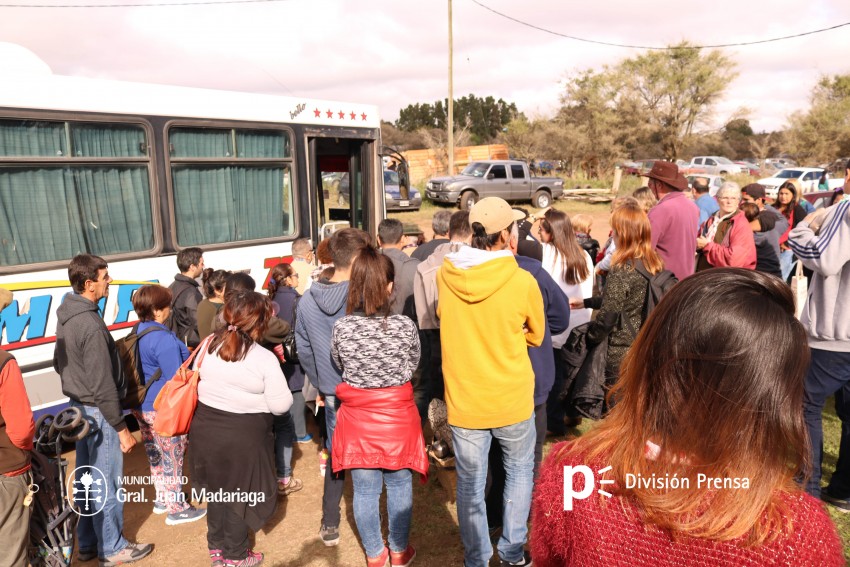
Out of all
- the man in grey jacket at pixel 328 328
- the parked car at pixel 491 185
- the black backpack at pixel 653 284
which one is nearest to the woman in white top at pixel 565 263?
the black backpack at pixel 653 284

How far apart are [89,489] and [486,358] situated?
2.54 m

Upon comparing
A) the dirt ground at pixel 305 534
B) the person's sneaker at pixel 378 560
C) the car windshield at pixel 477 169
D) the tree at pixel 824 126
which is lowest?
the dirt ground at pixel 305 534

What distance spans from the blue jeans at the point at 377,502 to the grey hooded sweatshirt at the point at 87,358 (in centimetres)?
150

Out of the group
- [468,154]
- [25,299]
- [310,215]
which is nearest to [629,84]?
[468,154]

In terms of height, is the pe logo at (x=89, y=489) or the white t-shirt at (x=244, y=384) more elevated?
the white t-shirt at (x=244, y=384)

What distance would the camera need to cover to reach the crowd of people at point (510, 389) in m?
1.11

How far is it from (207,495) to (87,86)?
3668 millimetres

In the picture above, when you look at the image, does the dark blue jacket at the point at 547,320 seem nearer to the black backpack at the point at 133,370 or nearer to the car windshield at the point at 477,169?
the black backpack at the point at 133,370

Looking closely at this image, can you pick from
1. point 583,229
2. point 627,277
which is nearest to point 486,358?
point 627,277

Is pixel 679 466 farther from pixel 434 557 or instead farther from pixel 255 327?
pixel 434 557

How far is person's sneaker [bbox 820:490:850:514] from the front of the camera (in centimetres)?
393

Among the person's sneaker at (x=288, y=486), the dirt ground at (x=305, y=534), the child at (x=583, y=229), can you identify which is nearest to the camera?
the dirt ground at (x=305, y=534)

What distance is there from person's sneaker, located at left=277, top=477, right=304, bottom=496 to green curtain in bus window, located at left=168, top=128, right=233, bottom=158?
3.24m

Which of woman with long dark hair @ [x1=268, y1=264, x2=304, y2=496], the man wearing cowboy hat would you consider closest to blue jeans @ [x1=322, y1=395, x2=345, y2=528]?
woman with long dark hair @ [x1=268, y1=264, x2=304, y2=496]
